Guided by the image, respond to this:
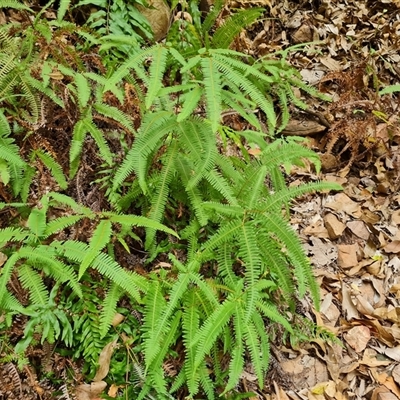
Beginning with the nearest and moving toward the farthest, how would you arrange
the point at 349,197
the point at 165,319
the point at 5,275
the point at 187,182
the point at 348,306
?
the point at 5,275 → the point at 165,319 → the point at 187,182 → the point at 348,306 → the point at 349,197

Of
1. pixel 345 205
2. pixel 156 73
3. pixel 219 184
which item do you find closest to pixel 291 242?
pixel 219 184

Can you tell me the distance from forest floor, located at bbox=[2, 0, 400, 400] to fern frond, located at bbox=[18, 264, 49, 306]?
4.52 feet

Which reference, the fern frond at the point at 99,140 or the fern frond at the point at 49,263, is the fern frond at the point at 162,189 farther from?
the fern frond at the point at 49,263

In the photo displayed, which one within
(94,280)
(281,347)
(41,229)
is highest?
(41,229)

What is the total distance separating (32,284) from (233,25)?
2.15m

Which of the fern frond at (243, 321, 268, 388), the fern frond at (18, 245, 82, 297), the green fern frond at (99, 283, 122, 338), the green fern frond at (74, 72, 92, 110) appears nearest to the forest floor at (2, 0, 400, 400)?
the fern frond at (243, 321, 268, 388)

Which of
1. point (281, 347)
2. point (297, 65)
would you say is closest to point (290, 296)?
point (281, 347)

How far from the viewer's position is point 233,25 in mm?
3025

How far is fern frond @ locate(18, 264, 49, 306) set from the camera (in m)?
2.24

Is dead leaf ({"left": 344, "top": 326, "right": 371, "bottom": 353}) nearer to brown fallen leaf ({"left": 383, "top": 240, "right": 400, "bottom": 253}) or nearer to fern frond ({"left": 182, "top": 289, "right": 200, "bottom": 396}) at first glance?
brown fallen leaf ({"left": 383, "top": 240, "right": 400, "bottom": 253})

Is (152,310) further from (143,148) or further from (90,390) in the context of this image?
(143,148)

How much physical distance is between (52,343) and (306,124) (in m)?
3.27

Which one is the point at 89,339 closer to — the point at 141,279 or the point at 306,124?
the point at 141,279

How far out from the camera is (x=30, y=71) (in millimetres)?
2836
